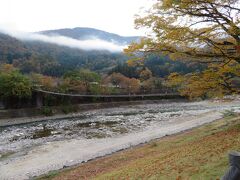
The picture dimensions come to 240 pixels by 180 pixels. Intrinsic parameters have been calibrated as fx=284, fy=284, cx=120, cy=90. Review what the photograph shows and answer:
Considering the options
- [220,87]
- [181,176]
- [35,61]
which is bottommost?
[181,176]

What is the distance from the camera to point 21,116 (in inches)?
2073

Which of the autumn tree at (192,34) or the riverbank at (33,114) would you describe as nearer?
the autumn tree at (192,34)

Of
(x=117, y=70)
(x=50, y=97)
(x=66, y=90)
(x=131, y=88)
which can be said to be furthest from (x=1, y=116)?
(x=117, y=70)

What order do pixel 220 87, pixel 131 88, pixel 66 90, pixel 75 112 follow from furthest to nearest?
pixel 131 88 < pixel 66 90 < pixel 75 112 < pixel 220 87

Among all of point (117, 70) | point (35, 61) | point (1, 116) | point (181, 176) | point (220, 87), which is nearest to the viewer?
point (181, 176)

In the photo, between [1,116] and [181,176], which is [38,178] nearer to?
[181,176]

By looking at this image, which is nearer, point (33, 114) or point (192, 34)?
point (192, 34)

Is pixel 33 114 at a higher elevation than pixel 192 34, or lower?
lower

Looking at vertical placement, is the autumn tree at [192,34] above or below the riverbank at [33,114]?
above

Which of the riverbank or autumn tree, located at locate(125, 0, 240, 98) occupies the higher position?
autumn tree, located at locate(125, 0, 240, 98)

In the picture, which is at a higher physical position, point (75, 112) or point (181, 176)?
point (181, 176)

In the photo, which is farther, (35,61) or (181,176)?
(35,61)

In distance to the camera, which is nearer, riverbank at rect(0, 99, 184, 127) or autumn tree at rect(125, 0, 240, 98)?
autumn tree at rect(125, 0, 240, 98)

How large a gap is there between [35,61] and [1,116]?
91950mm
